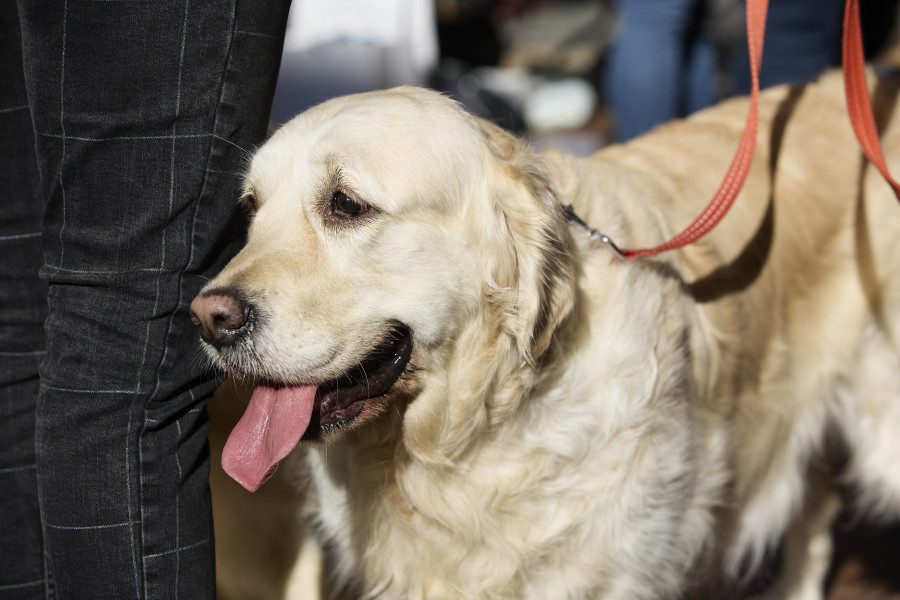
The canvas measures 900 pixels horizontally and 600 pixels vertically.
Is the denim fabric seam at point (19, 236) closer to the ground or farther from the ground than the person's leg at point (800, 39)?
closer to the ground

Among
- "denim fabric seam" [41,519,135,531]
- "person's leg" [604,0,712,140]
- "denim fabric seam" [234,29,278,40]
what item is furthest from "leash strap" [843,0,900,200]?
"denim fabric seam" [41,519,135,531]

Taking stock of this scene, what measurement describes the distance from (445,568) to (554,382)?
539mm

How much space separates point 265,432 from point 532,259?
71 cm

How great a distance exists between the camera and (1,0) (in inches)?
69.5

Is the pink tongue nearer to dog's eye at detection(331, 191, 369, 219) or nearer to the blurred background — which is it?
dog's eye at detection(331, 191, 369, 219)

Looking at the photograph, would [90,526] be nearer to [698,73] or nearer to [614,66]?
[614,66]

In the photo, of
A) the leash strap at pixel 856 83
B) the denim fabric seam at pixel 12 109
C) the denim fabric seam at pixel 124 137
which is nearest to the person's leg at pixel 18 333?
the denim fabric seam at pixel 12 109

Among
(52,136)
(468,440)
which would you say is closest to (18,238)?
(52,136)

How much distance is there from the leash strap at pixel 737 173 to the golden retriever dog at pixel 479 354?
0.11 meters

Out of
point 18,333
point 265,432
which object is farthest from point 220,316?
point 18,333

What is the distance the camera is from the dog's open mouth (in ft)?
5.93

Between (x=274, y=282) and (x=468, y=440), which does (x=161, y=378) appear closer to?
(x=274, y=282)

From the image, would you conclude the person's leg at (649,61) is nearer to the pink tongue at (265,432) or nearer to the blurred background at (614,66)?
the blurred background at (614,66)

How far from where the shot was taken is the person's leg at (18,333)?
1852 millimetres
